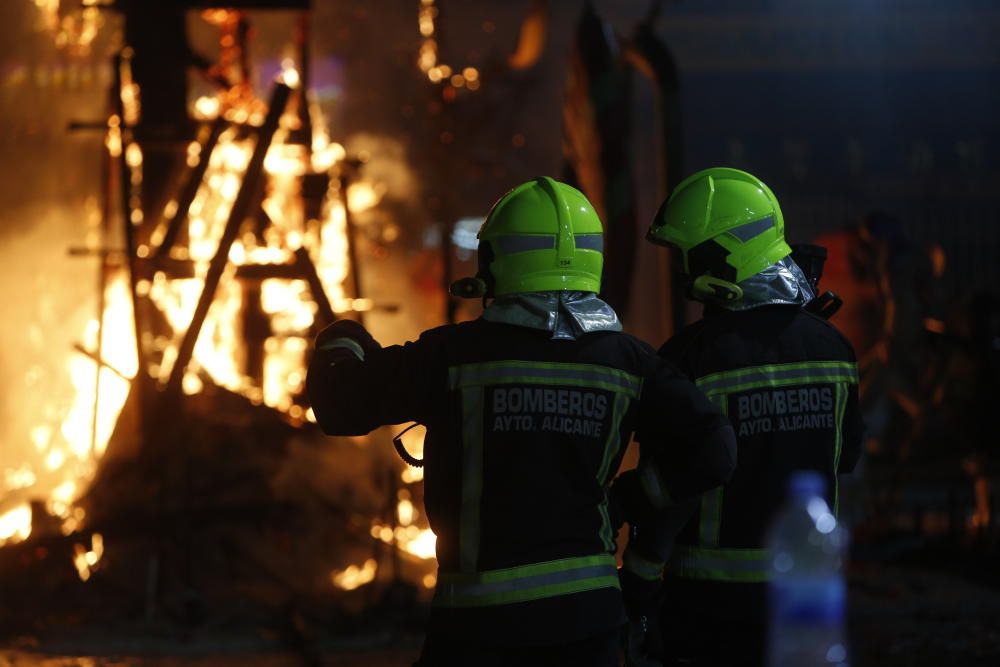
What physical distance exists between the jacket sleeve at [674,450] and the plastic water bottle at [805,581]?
0.28 m

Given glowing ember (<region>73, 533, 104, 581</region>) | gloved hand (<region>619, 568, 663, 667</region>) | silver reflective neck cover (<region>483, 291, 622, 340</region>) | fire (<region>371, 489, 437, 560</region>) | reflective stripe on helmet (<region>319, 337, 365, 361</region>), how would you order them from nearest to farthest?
→ silver reflective neck cover (<region>483, 291, 622, 340</region>)
reflective stripe on helmet (<region>319, 337, 365, 361</region>)
gloved hand (<region>619, 568, 663, 667</region>)
glowing ember (<region>73, 533, 104, 581</region>)
fire (<region>371, 489, 437, 560</region>)

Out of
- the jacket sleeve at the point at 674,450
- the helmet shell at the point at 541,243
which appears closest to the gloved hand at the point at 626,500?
the jacket sleeve at the point at 674,450

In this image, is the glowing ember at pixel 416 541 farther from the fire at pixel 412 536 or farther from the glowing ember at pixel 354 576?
the glowing ember at pixel 354 576

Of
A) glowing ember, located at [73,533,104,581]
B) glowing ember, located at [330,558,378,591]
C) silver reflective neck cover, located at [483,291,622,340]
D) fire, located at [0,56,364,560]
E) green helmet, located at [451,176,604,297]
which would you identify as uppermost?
green helmet, located at [451,176,604,297]

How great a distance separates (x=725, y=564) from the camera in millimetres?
3816

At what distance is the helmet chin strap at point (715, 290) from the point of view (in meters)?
3.94

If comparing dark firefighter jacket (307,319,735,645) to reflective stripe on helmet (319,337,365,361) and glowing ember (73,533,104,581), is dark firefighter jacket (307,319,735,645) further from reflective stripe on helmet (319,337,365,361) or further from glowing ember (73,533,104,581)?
glowing ember (73,533,104,581)

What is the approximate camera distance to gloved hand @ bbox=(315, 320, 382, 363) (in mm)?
3549

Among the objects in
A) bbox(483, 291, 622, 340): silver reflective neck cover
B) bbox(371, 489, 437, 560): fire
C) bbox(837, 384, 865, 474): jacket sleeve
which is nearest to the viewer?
bbox(483, 291, 622, 340): silver reflective neck cover

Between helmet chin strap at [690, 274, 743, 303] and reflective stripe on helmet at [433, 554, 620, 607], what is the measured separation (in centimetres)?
Result: 96

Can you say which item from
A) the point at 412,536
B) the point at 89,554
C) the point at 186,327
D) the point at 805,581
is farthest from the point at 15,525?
the point at 805,581

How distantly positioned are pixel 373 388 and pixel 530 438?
1.39 feet

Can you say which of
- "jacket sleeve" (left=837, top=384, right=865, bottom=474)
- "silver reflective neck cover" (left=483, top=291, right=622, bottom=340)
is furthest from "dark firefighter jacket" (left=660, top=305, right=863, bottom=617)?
"silver reflective neck cover" (left=483, top=291, right=622, bottom=340)

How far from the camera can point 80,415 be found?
447 inches
